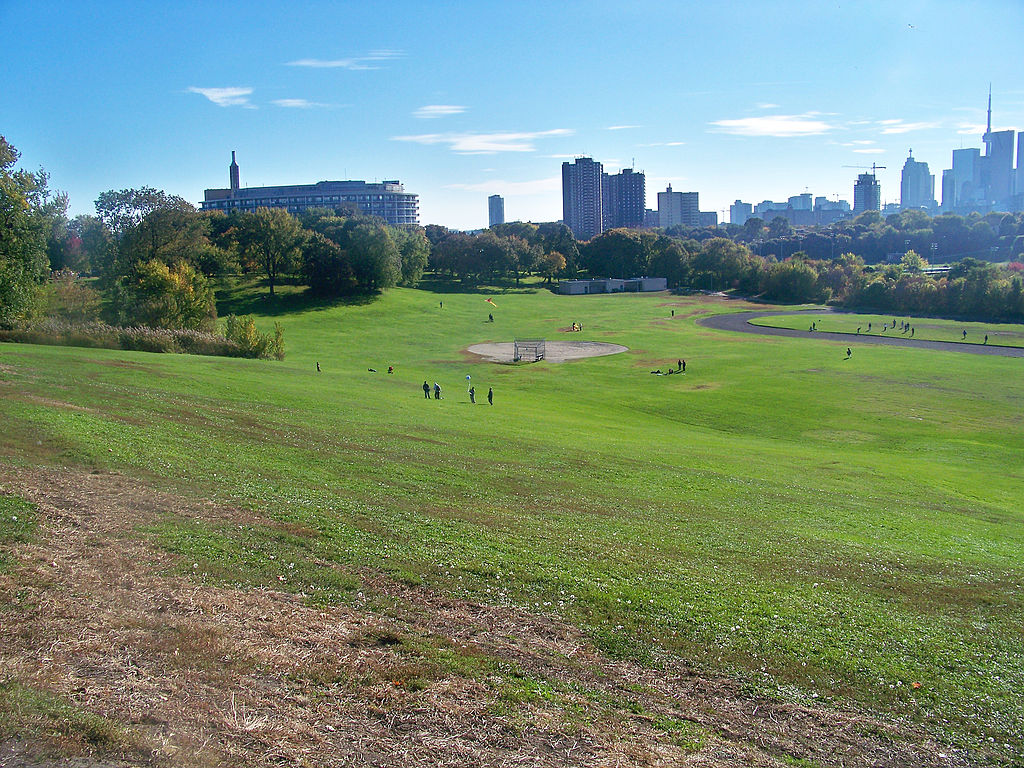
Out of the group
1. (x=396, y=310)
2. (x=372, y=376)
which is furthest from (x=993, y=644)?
(x=396, y=310)

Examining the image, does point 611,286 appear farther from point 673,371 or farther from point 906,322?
point 673,371

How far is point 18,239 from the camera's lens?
44.1 metres

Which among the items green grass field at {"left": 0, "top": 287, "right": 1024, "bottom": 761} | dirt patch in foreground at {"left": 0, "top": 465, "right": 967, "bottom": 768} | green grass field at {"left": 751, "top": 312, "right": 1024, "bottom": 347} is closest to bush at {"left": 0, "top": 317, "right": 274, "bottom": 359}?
green grass field at {"left": 0, "top": 287, "right": 1024, "bottom": 761}

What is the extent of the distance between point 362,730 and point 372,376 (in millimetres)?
44499

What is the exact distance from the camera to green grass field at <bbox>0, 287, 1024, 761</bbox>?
12086mm

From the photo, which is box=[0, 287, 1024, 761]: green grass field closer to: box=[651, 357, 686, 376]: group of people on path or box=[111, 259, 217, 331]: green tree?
box=[651, 357, 686, 376]: group of people on path

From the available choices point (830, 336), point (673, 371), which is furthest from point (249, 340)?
point (830, 336)

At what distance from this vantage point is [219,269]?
104 metres

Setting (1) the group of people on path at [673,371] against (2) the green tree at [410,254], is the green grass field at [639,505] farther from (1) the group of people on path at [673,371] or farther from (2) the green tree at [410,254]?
(2) the green tree at [410,254]

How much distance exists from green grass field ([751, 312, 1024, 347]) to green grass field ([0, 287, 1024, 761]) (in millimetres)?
40350

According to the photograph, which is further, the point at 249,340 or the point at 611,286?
the point at 611,286

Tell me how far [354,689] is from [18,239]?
Answer: 45393 millimetres

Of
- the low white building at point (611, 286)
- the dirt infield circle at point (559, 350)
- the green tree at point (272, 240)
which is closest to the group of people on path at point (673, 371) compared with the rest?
the dirt infield circle at point (559, 350)

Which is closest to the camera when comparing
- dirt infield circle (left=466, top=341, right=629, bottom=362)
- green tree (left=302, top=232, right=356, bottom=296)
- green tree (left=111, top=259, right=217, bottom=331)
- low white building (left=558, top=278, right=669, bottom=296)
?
green tree (left=111, top=259, right=217, bottom=331)
